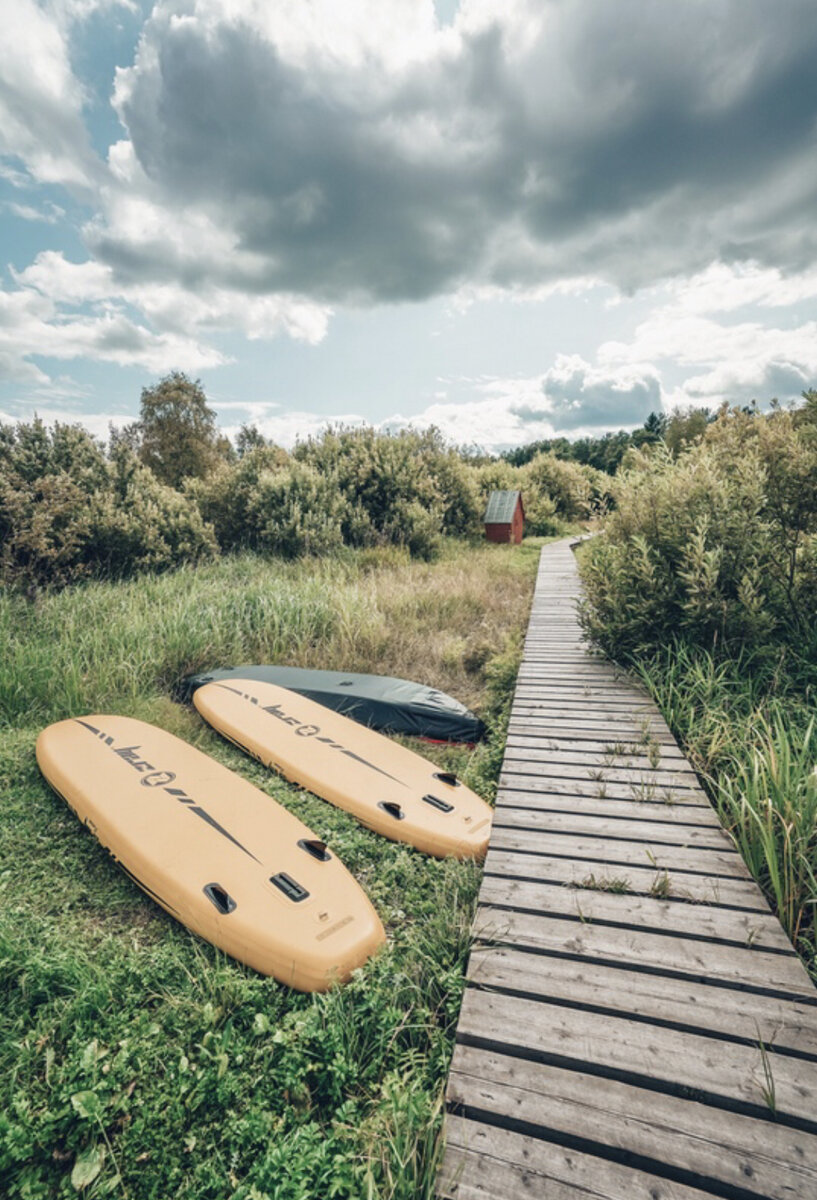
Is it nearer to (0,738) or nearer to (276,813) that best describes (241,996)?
(276,813)

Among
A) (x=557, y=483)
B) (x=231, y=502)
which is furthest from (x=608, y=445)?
(x=231, y=502)

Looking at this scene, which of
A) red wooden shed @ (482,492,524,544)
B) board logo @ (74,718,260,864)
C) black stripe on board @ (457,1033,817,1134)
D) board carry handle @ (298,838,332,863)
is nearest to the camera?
black stripe on board @ (457,1033,817,1134)

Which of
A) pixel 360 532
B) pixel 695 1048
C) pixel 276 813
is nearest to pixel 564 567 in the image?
pixel 360 532

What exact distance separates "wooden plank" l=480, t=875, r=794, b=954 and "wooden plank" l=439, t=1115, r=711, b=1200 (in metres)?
0.76

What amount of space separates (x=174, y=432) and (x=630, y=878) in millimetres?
27288

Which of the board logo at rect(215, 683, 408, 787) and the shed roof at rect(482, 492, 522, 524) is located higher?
the shed roof at rect(482, 492, 522, 524)

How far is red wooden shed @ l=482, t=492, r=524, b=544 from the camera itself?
42.5ft

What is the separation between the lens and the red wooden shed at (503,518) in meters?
13.0

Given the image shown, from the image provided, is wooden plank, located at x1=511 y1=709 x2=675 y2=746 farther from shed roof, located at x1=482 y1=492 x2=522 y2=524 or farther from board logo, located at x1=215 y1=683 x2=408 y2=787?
shed roof, located at x1=482 y1=492 x2=522 y2=524

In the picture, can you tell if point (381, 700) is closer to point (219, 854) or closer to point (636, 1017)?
point (219, 854)

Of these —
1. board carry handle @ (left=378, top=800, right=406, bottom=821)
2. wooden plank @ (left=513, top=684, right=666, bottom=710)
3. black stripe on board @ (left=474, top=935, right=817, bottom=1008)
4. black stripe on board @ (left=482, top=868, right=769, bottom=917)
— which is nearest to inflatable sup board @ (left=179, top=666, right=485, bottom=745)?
wooden plank @ (left=513, top=684, right=666, bottom=710)

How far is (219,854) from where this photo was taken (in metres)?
2.53

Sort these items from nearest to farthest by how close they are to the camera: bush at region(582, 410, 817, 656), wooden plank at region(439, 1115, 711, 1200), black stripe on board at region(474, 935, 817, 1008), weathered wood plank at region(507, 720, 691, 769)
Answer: wooden plank at region(439, 1115, 711, 1200) → black stripe on board at region(474, 935, 817, 1008) → weathered wood plank at region(507, 720, 691, 769) → bush at region(582, 410, 817, 656)

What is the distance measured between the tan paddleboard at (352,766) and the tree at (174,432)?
23.3 meters
